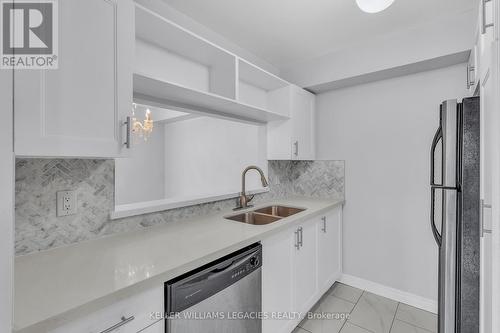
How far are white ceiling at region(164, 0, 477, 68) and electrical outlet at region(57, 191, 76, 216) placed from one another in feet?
4.58

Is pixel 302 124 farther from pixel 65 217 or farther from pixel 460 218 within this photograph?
pixel 65 217

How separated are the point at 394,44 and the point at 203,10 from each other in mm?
1624

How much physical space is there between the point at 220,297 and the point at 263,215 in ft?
3.08

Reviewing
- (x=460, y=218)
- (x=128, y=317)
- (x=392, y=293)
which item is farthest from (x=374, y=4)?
(x=392, y=293)

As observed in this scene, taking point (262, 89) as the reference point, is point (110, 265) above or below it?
below

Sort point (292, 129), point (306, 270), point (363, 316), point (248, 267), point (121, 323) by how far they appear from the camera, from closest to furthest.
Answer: point (121, 323)
point (248, 267)
point (306, 270)
point (363, 316)
point (292, 129)

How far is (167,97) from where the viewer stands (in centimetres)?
164

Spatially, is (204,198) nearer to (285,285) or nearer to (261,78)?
(285,285)

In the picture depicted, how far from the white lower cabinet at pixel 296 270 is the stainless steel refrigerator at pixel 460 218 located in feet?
2.80

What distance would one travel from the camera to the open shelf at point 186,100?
1368mm

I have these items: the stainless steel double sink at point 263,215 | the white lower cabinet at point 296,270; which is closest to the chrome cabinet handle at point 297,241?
the white lower cabinet at point 296,270

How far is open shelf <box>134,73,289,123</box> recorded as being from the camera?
1368mm

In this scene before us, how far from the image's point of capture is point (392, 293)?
7.59 ft

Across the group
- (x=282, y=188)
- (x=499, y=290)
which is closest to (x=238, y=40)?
(x=282, y=188)
